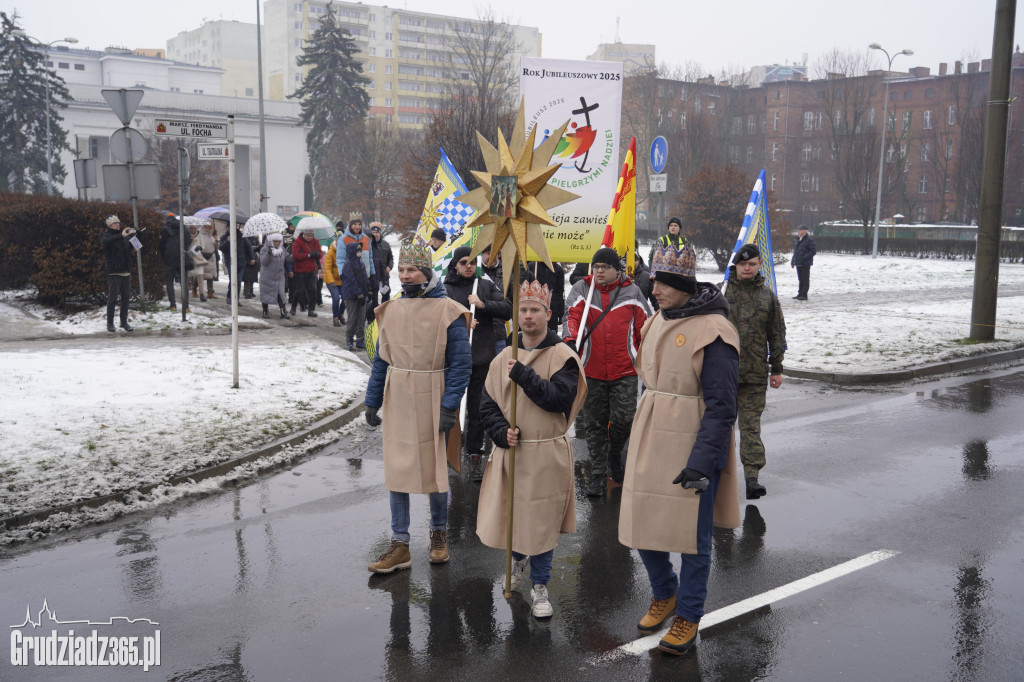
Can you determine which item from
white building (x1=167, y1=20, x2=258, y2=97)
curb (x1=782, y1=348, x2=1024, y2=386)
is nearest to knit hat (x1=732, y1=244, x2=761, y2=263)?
curb (x1=782, y1=348, x2=1024, y2=386)

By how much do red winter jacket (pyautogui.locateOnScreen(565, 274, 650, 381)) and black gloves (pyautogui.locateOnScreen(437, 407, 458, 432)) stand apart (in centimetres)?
195

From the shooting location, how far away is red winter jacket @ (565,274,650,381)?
23.3 feet

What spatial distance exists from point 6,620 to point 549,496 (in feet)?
10.00

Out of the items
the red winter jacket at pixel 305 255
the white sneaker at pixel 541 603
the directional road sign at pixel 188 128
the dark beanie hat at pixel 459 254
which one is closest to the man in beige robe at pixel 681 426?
the white sneaker at pixel 541 603

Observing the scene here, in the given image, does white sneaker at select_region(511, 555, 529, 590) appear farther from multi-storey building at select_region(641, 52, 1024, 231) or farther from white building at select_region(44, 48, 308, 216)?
white building at select_region(44, 48, 308, 216)

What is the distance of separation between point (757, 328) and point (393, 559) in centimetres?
355

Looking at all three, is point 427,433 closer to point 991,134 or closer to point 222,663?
point 222,663

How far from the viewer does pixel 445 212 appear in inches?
426

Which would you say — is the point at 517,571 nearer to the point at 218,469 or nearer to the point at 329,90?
the point at 218,469

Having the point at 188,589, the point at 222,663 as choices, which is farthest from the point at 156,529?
the point at 222,663

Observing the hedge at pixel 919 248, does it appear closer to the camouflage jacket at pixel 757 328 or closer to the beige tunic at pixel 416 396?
the camouflage jacket at pixel 757 328

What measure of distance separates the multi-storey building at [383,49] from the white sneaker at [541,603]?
12239 cm

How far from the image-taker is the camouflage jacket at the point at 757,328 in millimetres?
7176

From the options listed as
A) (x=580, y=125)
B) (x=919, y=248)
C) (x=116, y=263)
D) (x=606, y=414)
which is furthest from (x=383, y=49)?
(x=606, y=414)
